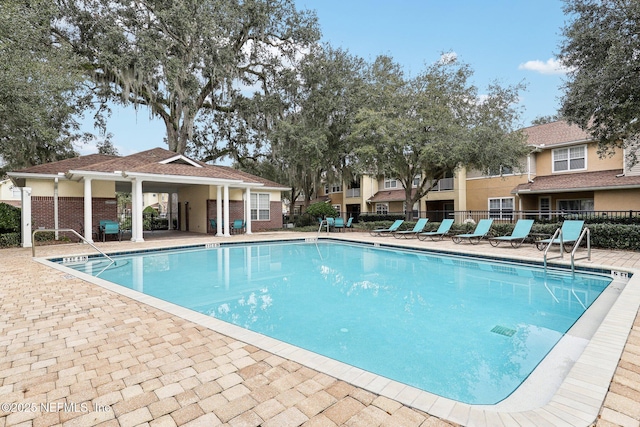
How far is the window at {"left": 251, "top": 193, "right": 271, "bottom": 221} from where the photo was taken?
19.8 meters

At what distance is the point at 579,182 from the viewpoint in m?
16.0

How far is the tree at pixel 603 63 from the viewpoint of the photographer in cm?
863

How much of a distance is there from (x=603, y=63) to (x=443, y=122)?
5884 millimetres

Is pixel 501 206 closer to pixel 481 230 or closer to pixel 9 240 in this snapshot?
pixel 481 230

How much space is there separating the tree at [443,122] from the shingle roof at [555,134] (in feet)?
11.2

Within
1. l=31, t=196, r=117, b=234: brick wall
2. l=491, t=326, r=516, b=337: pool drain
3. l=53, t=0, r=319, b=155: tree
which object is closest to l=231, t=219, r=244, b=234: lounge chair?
l=31, t=196, r=117, b=234: brick wall

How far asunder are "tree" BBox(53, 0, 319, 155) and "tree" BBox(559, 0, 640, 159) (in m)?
14.4

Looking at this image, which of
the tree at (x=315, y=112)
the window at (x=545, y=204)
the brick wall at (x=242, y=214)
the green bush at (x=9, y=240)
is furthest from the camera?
the tree at (x=315, y=112)

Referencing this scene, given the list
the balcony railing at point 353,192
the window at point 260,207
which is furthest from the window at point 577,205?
the window at point 260,207

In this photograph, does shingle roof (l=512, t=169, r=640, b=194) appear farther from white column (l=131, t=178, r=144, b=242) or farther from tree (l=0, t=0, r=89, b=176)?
tree (l=0, t=0, r=89, b=176)

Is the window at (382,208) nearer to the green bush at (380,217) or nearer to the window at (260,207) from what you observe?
the green bush at (380,217)

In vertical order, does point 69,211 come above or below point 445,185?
below

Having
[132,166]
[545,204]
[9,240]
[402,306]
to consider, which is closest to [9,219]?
[9,240]

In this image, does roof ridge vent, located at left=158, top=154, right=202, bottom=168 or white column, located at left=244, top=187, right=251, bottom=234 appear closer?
roof ridge vent, located at left=158, top=154, right=202, bottom=168
